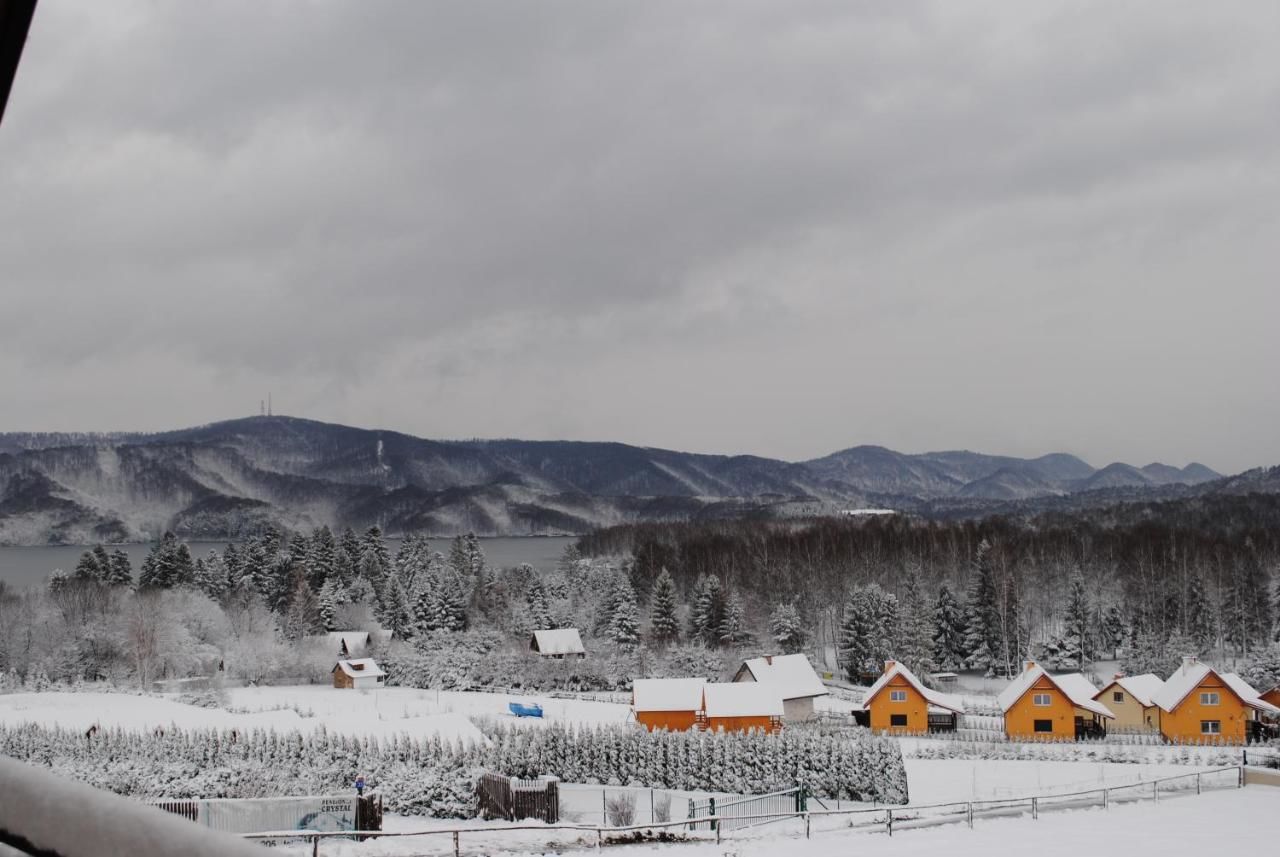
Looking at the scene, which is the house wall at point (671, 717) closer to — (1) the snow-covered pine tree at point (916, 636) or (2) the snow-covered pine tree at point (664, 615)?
(1) the snow-covered pine tree at point (916, 636)

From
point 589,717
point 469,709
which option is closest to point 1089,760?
point 589,717

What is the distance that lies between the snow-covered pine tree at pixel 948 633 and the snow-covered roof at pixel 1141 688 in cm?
1708

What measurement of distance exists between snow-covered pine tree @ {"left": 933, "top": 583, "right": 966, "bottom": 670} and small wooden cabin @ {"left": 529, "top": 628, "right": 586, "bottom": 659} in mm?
20979

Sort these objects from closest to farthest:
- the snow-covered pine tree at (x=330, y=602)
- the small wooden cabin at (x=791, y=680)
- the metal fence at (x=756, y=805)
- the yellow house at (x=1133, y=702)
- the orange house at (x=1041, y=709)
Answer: the metal fence at (x=756, y=805), the orange house at (x=1041, y=709), the yellow house at (x=1133, y=702), the small wooden cabin at (x=791, y=680), the snow-covered pine tree at (x=330, y=602)

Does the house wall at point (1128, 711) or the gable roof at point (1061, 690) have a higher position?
the gable roof at point (1061, 690)

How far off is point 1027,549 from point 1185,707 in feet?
127

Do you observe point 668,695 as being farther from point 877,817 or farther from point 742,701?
point 877,817

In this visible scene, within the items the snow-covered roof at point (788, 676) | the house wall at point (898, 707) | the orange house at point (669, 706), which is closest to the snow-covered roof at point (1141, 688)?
the house wall at point (898, 707)

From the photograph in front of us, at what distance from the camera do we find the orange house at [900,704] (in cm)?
4119

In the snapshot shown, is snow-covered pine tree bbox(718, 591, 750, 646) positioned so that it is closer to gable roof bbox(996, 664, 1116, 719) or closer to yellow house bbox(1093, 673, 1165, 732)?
gable roof bbox(996, 664, 1116, 719)

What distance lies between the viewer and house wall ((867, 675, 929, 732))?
135 ft

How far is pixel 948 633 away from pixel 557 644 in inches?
910

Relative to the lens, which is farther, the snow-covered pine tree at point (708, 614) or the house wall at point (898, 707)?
the snow-covered pine tree at point (708, 614)

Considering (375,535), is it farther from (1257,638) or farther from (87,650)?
(1257,638)
